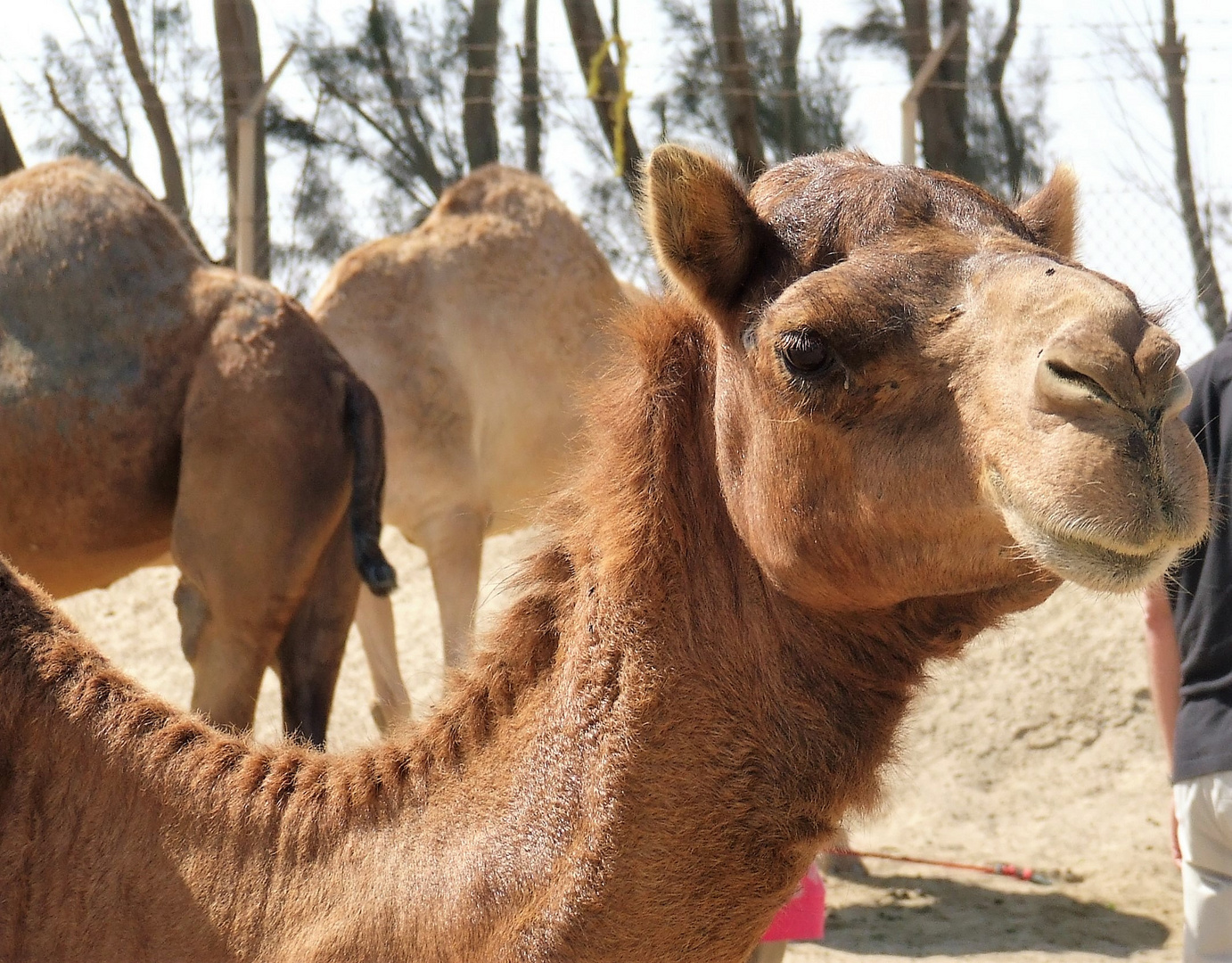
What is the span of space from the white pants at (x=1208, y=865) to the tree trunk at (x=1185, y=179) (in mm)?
5028

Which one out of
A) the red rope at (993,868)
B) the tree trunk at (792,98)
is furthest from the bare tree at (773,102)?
the red rope at (993,868)

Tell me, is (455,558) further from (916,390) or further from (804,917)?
(916,390)

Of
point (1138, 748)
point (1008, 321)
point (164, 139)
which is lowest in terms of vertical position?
point (1138, 748)

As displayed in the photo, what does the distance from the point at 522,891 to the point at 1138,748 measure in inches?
254

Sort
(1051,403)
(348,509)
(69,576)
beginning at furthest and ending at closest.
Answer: (69,576)
(348,509)
(1051,403)

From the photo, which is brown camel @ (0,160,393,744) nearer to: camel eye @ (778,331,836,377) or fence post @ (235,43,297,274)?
camel eye @ (778,331,836,377)

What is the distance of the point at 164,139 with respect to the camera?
14633 millimetres

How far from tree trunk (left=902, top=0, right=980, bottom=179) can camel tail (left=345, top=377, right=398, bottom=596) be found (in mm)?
6345

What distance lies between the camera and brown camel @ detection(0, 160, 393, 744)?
4.28 m

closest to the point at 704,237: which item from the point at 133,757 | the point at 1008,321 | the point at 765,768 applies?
the point at 1008,321

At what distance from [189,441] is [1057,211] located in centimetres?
296

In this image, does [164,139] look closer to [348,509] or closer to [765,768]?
[348,509]

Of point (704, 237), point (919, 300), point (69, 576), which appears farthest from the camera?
point (69, 576)

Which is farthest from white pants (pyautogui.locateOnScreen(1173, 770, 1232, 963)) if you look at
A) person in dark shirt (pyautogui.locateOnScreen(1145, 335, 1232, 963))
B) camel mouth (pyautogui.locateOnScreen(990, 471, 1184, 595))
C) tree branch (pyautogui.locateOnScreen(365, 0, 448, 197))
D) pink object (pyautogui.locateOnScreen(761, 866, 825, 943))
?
tree branch (pyautogui.locateOnScreen(365, 0, 448, 197))
